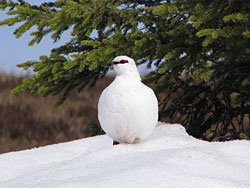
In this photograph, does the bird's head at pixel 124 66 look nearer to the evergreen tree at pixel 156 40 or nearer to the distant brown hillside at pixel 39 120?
the evergreen tree at pixel 156 40

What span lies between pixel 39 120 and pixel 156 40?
5.16 meters

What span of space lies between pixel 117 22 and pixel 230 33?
1474 mm

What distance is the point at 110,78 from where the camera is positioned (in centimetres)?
1244

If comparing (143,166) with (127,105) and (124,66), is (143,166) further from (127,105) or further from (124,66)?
(124,66)

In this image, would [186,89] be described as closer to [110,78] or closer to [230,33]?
[230,33]

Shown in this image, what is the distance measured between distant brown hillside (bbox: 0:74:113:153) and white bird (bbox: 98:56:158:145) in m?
4.08

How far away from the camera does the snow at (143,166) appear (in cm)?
262

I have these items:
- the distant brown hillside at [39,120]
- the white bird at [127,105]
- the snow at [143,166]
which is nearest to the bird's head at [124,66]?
the white bird at [127,105]

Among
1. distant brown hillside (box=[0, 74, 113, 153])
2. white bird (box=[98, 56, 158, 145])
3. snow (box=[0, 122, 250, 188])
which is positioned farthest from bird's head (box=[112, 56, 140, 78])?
distant brown hillside (box=[0, 74, 113, 153])

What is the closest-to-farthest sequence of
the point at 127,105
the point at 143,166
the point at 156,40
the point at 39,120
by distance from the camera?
the point at 143,166 → the point at 127,105 → the point at 156,40 → the point at 39,120

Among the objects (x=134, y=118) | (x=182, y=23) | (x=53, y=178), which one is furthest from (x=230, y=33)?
(x=53, y=178)

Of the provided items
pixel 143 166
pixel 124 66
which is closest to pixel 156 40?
pixel 124 66

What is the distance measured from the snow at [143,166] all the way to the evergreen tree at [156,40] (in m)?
0.77

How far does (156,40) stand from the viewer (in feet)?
13.4
